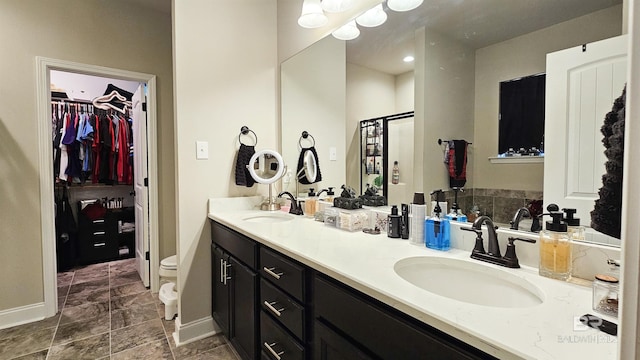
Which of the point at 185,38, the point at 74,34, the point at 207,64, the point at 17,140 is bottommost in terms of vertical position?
the point at 17,140

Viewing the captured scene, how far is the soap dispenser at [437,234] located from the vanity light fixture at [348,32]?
117cm

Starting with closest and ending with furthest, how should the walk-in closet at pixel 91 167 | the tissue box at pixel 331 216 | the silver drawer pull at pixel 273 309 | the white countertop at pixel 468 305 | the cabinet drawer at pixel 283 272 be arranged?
the white countertop at pixel 468 305, the cabinet drawer at pixel 283 272, the silver drawer pull at pixel 273 309, the tissue box at pixel 331 216, the walk-in closet at pixel 91 167

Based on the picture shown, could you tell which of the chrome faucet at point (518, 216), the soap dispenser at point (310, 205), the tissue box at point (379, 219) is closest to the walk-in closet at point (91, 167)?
the soap dispenser at point (310, 205)

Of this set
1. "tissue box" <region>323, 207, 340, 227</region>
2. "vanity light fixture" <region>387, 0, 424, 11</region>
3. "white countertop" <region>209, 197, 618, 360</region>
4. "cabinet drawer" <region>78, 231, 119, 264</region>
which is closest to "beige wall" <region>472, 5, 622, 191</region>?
"white countertop" <region>209, 197, 618, 360</region>

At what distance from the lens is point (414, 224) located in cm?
129

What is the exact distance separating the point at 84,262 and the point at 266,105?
3.04 metres

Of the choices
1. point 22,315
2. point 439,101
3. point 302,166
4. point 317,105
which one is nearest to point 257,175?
point 302,166

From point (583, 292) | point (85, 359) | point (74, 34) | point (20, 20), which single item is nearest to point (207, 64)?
point (74, 34)

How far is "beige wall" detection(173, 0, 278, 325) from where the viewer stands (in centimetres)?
202

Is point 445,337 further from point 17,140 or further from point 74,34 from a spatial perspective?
point 74,34

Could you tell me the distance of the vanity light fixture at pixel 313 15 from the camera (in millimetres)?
1832

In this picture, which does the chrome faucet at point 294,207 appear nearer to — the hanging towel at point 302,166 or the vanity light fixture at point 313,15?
the hanging towel at point 302,166

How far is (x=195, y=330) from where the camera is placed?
208cm

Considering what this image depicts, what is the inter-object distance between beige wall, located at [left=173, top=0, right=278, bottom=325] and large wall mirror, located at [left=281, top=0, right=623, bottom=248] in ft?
2.61
